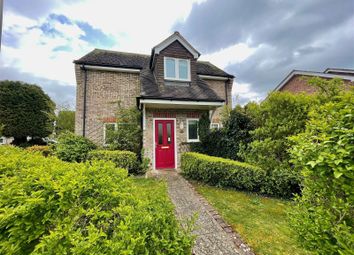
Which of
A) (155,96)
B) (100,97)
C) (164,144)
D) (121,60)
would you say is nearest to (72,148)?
(100,97)

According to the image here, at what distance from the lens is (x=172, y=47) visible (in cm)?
1034

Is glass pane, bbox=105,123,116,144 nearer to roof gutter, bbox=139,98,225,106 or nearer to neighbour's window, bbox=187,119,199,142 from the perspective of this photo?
roof gutter, bbox=139,98,225,106

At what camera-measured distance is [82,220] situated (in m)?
1.54

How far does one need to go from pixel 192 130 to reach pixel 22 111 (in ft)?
59.8

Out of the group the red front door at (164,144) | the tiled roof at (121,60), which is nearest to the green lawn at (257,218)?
the red front door at (164,144)

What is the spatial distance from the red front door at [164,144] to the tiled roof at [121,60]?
527cm

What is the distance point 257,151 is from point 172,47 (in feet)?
27.1

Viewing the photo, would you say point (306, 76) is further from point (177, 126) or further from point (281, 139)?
point (177, 126)

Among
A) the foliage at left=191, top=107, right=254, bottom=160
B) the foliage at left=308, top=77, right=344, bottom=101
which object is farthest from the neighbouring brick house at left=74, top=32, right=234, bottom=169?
the foliage at left=308, top=77, right=344, bottom=101

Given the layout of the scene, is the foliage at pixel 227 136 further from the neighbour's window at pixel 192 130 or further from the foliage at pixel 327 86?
the foliage at pixel 327 86

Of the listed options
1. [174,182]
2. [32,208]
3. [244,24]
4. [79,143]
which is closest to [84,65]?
[79,143]

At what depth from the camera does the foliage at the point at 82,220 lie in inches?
48.2

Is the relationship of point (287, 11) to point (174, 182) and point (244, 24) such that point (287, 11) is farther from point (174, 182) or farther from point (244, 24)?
point (174, 182)

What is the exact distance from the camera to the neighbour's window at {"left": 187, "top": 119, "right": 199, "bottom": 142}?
9.87 meters
